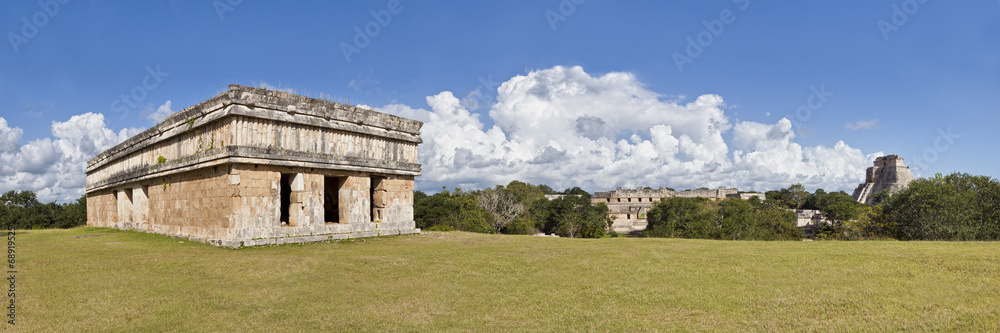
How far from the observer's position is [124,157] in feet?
69.2

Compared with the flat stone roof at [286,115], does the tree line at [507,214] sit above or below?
below

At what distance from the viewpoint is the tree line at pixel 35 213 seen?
3316 centimetres

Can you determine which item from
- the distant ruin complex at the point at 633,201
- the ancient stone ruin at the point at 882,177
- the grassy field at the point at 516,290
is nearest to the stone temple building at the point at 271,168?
the grassy field at the point at 516,290

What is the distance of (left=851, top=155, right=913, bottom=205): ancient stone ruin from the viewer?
238 feet

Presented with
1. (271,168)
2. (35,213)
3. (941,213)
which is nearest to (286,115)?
(271,168)

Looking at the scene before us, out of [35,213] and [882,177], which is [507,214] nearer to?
[35,213]

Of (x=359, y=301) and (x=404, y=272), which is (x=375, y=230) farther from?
(x=359, y=301)

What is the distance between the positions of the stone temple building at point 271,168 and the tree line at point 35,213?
20669 millimetres

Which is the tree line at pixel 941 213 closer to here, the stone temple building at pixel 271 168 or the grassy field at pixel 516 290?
the grassy field at pixel 516 290

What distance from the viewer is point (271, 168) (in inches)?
521

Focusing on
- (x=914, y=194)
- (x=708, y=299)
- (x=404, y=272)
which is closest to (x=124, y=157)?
(x=404, y=272)

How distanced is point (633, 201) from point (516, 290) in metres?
74.6

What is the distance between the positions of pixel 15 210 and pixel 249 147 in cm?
3581

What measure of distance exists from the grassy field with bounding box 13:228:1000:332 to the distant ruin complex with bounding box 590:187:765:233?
58.7 m
